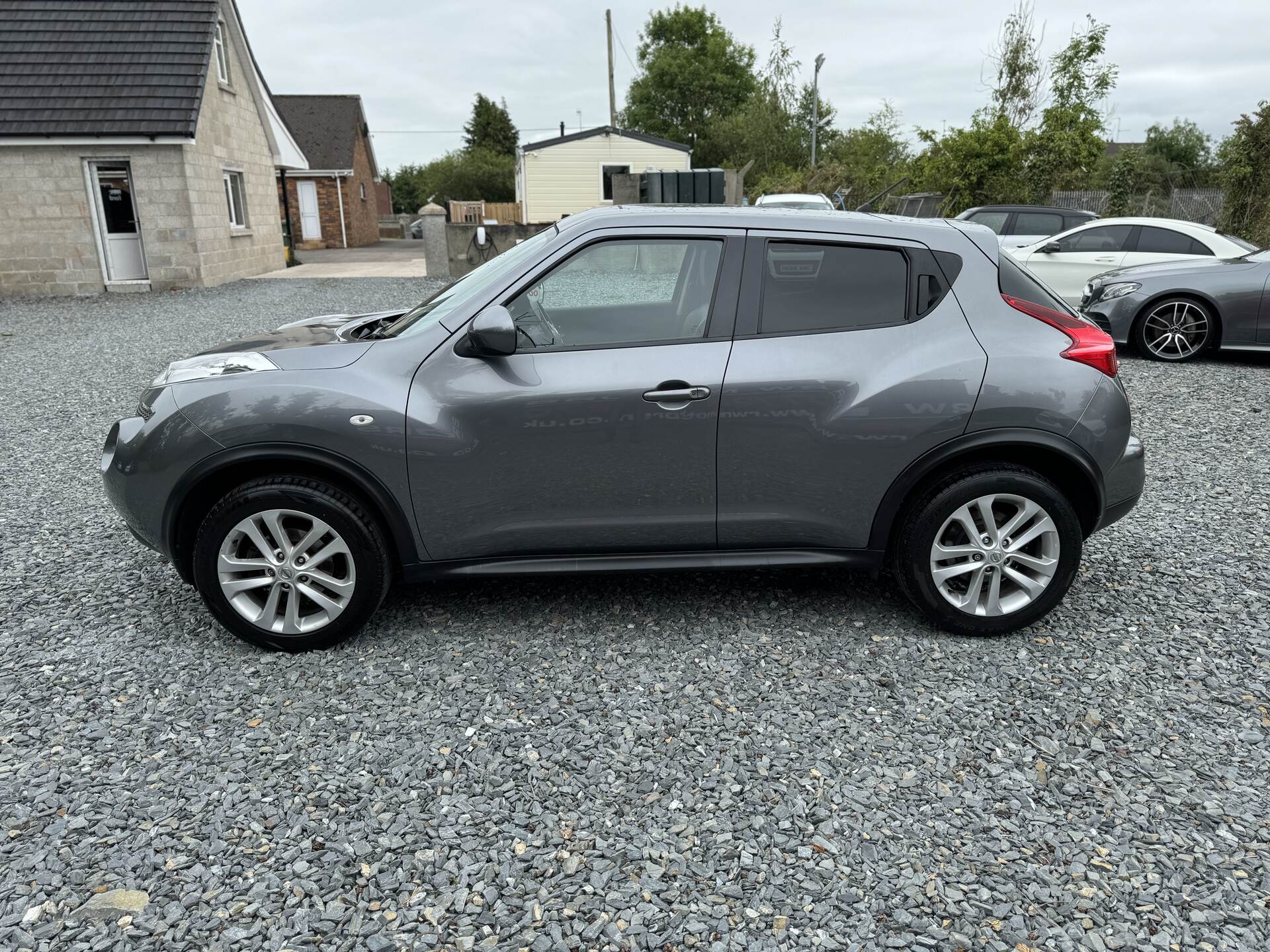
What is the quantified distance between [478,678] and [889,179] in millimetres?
27524

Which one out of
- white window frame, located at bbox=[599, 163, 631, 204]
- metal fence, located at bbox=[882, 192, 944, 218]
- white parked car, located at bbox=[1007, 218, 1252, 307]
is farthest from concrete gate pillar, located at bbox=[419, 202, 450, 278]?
white parked car, located at bbox=[1007, 218, 1252, 307]

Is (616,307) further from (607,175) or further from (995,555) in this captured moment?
(607,175)

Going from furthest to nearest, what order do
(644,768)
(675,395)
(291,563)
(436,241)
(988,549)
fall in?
(436,241)
(988,549)
(291,563)
(675,395)
(644,768)

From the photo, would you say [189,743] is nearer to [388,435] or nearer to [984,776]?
[388,435]

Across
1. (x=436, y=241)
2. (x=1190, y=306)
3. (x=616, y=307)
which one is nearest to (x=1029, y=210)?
(x=1190, y=306)

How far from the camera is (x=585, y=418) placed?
11.9 feet

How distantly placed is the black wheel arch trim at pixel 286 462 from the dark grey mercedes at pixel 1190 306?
934 centimetres

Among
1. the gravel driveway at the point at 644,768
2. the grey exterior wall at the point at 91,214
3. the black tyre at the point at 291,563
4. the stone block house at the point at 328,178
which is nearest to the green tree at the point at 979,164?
the grey exterior wall at the point at 91,214

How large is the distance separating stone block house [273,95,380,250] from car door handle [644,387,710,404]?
3440cm

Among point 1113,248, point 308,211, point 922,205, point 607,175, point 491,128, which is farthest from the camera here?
point 491,128

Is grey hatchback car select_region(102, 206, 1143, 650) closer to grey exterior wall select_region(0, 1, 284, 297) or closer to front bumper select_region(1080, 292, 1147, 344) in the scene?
front bumper select_region(1080, 292, 1147, 344)

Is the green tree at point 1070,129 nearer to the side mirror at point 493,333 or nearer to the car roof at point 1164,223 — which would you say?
the car roof at point 1164,223

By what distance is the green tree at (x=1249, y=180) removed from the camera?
674 inches

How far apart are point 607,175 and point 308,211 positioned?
40.6 ft
